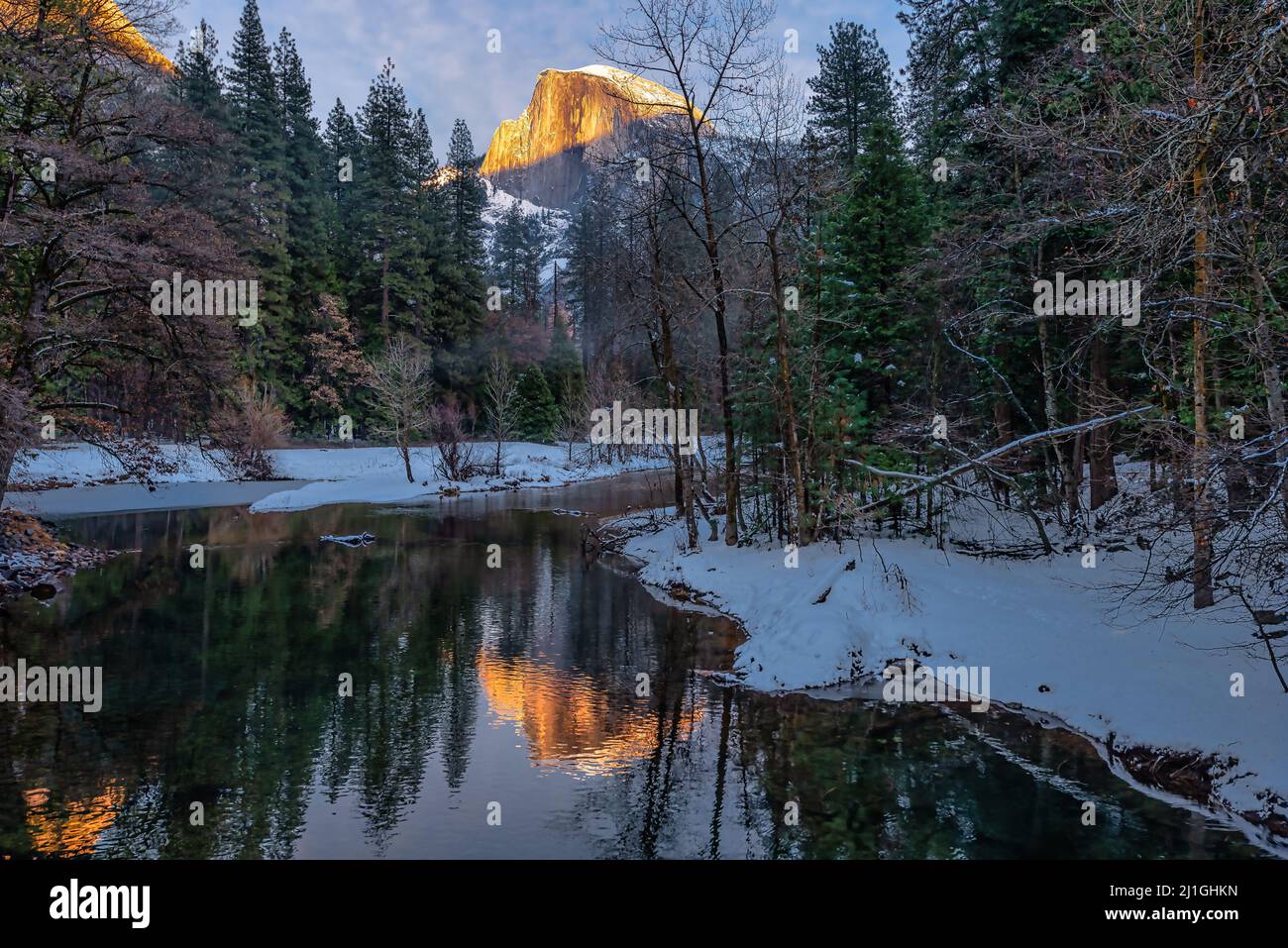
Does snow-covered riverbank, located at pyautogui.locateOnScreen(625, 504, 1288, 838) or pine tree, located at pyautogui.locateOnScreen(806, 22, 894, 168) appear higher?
pine tree, located at pyautogui.locateOnScreen(806, 22, 894, 168)

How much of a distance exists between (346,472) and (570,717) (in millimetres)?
38495

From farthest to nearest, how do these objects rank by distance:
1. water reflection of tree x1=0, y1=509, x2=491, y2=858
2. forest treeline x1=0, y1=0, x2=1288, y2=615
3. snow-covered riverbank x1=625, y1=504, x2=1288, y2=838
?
1. forest treeline x1=0, y1=0, x2=1288, y2=615
2. snow-covered riverbank x1=625, y1=504, x2=1288, y2=838
3. water reflection of tree x1=0, y1=509, x2=491, y2=858

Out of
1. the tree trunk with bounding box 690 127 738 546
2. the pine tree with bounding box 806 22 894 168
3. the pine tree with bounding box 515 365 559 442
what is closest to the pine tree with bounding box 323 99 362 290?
the pine tree with bounding box 515 365 559 442

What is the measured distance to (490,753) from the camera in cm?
934

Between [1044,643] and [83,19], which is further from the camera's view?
[83,19]

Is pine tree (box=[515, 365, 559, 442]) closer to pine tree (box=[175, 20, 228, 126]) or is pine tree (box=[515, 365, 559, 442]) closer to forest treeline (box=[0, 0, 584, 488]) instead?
forest treeline (box=[0, 0, 584, 488])

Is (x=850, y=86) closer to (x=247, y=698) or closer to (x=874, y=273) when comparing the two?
(x=874, y=273)

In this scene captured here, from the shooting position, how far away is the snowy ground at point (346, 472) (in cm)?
3594

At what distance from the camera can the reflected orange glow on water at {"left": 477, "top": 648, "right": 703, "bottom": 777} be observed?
932 centimetres

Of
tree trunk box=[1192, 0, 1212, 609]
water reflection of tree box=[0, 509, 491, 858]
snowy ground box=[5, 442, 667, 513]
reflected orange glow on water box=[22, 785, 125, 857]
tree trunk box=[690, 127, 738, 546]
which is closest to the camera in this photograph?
reflected orange glow on water box=[22, 785, 125, 857]

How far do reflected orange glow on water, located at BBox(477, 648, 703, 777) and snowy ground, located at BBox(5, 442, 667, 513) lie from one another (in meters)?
25.6

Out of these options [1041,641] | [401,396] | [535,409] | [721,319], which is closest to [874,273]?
[721,319]

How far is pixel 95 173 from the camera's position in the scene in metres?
17.5
